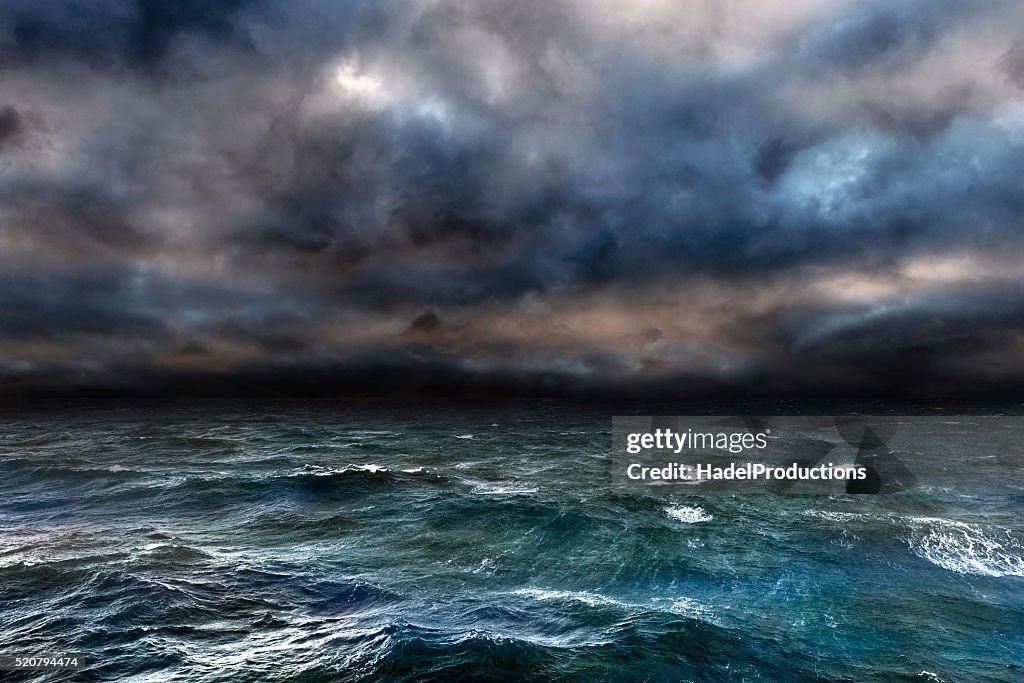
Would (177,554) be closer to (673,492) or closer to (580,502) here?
(580,502)

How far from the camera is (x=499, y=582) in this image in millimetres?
24422

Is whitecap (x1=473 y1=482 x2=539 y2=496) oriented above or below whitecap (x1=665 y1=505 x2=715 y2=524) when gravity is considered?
above

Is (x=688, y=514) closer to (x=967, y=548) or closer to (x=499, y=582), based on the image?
(x=967, y=548)

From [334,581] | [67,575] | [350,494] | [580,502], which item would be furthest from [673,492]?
[67,575]

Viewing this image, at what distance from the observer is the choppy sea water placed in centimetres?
1708

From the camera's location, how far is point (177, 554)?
87.2 feet

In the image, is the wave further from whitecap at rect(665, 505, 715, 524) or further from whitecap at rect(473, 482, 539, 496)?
whitecap at rect(473, 482, 539, 496)

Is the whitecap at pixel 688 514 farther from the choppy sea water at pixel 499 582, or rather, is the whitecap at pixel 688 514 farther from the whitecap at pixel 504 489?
the whitecap at pixel 504 489

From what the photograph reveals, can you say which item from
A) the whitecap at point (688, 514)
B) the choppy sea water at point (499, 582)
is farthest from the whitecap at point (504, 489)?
the whitecap at point (688, 514)

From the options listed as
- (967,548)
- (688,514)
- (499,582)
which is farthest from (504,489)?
(967,548)

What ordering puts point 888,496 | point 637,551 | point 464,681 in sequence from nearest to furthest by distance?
1. point 464,681
2. point 637,551
3. point 888,496

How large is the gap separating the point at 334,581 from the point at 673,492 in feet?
99.7

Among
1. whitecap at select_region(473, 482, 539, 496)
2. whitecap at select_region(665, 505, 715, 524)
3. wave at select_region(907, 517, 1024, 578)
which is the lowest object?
wave at select_region(907, 517, 1024, 578)

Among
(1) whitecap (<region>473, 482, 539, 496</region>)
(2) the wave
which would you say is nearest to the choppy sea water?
(2) the wave
